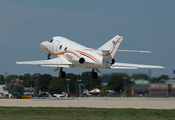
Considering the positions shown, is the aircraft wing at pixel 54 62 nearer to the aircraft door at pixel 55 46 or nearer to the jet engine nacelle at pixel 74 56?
the jet engine nacelle at pixel 74 56

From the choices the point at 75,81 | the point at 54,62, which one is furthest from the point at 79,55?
the point at 75,81

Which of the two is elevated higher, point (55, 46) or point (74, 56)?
point (55, 46)

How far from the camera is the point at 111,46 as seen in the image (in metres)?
39.0

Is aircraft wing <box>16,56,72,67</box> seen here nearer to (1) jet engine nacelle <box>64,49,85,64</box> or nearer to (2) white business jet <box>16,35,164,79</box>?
(2) white business jet <box>16,35,164,79</box>

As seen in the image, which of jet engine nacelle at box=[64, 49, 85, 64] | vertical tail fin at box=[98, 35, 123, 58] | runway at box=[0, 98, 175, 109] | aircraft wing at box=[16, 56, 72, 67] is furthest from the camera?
aircraft wing at box=[16, 56, 72, 67]

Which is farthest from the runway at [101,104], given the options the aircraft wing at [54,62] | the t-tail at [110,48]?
the aircraft wing at [54,62]

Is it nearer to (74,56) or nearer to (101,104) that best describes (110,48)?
(74,56)

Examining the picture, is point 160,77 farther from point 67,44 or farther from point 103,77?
point 67,44

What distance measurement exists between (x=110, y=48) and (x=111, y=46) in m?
0.28

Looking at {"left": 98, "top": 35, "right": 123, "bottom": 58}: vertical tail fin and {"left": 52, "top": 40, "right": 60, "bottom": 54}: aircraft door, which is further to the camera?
Result: {"left": 52, "top": 40, "right": 60, "bottom": 54}: aircraft door

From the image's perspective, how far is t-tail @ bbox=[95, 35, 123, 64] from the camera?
Result: 3900cm

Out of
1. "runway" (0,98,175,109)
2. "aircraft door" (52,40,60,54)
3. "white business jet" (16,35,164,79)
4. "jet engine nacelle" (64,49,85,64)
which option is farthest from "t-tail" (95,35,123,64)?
"aircraft door" (52,40,60,54)

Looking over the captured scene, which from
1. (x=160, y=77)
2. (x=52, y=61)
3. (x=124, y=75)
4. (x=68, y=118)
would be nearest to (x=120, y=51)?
(x=124, y=75)

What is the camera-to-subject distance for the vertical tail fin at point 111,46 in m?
39.0
